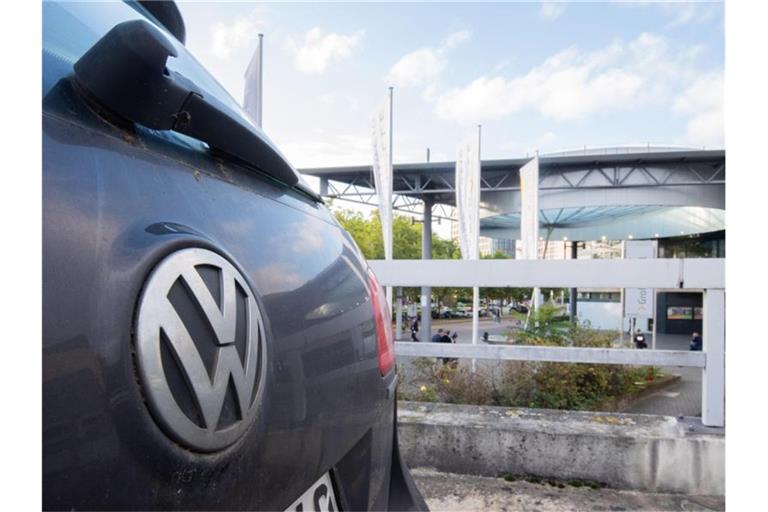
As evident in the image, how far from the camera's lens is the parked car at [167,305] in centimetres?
51

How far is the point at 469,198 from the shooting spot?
41.0 feet

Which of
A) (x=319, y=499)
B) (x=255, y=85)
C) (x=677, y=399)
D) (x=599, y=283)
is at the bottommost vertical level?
(x=677, y=399)

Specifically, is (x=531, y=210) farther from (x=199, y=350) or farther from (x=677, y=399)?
(x=199, y=350)

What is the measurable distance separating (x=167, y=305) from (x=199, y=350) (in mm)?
79

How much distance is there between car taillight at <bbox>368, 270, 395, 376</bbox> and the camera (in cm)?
114

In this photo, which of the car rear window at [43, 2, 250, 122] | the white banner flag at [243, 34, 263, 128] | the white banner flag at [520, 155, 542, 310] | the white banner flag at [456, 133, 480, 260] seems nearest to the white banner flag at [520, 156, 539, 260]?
the white banner flag at [520, 155, 542, 310]

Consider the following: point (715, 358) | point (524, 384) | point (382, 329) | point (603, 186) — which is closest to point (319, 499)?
point (382, 329)

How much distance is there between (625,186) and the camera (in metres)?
17.2

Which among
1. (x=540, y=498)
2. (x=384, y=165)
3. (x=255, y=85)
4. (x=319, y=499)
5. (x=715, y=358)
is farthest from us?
(x=384, y=165)

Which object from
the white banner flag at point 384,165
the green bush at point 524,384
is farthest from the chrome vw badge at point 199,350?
the white banner flag at point 384,165

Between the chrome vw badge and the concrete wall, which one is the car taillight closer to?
the chrome vw badge

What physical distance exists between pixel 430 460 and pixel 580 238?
25356mm

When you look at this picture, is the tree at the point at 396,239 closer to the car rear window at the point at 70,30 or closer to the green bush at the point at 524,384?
the green bush at the point at 524,384

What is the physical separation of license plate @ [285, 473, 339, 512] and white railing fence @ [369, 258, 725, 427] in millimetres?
2095
